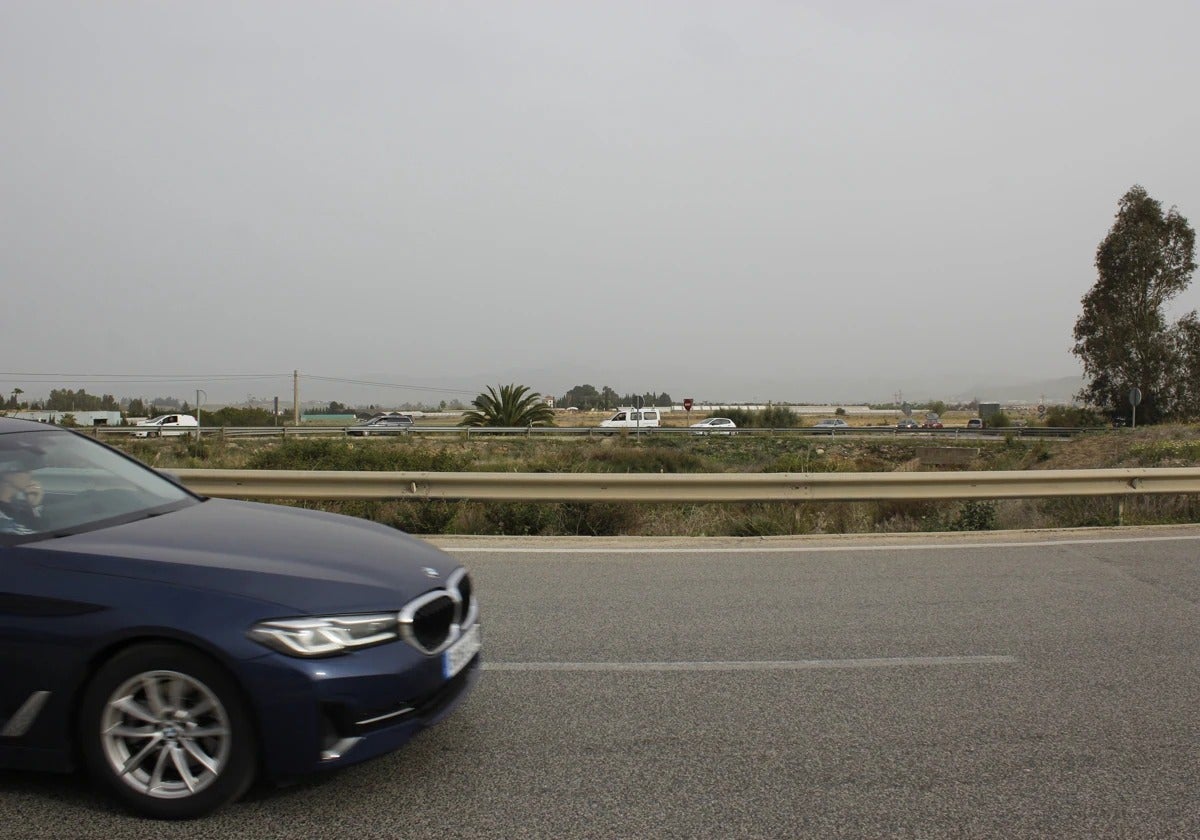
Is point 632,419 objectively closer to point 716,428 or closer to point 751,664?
point 716,428

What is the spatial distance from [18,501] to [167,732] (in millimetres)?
1296

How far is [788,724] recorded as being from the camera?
4.16 metres

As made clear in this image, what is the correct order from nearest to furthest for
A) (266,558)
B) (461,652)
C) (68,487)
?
(266,558), (461,652), (68,487)

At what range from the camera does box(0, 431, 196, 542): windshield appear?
12.0ft

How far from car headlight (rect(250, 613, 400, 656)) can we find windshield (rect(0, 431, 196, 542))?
113cm

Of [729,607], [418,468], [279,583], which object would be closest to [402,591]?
[279,583]

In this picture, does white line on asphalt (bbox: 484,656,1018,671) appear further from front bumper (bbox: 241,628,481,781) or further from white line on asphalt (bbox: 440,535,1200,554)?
white line on asphalt (bbox: 440,535,1200,554)

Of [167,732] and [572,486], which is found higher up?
[572,486]

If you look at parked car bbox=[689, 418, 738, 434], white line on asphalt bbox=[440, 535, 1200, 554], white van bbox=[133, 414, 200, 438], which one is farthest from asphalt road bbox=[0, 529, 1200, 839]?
parked car bbox=[689, 418, 738, 434]

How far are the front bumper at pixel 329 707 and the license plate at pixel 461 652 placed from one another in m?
0.23

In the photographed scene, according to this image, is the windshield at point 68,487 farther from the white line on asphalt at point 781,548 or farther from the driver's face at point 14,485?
the white line on asphalt at point 781,548

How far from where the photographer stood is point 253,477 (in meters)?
9.16

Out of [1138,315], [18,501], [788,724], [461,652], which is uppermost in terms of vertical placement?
[1138,315]

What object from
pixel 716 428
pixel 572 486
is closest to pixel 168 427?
pixel 716 428
